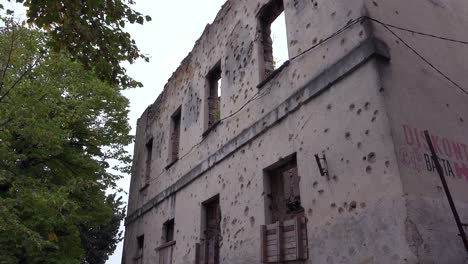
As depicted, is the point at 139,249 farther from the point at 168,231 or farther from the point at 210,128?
the point at 210,128

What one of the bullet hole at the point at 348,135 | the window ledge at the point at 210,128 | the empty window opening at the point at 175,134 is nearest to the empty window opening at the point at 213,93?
the window ledge at the point at 210,128

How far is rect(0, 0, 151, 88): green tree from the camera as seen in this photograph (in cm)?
495

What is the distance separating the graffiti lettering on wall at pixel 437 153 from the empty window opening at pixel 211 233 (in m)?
4.16

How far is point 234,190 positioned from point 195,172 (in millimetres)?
1960

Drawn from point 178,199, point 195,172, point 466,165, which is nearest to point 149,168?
point 178,199

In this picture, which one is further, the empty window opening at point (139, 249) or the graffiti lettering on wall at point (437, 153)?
the empty window opening at point (139, 249)

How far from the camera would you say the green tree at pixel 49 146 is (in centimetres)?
796

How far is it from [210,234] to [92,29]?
474 cm

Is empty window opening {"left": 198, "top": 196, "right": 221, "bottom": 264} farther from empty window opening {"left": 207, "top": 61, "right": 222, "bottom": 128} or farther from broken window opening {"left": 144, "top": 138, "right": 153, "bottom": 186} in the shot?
broken window opening {"left": 144, "top": 138, "right": 153, "bottom": 186}

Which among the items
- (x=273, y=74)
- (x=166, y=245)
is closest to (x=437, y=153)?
(x=273, y=74)

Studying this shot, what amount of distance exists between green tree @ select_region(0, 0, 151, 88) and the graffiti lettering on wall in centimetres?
386

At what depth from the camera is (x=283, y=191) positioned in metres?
6.20

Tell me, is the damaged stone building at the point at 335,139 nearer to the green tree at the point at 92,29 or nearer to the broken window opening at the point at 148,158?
the green tree at the point at 92,29

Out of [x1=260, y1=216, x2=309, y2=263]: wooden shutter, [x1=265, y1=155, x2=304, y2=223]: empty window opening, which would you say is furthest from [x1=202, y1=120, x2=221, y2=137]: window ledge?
[x1=260, y1=216, x2=309, y2=263]: wooden shutter
